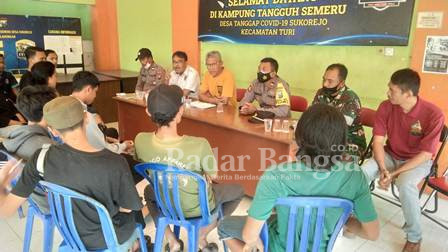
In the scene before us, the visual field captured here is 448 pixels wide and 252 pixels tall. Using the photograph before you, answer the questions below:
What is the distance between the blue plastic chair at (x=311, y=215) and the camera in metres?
1.16

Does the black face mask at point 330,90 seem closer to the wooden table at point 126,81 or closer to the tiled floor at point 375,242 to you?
the tiled floor at point 375,242

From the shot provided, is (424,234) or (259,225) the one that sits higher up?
(259,225)

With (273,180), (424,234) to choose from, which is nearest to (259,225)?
(273,180)

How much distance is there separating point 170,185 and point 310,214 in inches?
27.5

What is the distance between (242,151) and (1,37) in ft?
14.9

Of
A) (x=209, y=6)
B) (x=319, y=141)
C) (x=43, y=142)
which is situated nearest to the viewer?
(x=319, y=141)

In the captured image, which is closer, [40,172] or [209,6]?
[40,172]

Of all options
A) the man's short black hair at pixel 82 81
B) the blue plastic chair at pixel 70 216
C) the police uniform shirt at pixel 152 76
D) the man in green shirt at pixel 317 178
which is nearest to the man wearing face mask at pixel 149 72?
the police uniform shirt at pixel 152 76

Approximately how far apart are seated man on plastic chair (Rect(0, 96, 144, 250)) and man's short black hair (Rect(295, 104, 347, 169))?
2.46 feet

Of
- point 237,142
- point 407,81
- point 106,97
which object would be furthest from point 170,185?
point 106,97

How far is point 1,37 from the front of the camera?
5031mm

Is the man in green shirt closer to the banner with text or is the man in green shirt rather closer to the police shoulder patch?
the police shoulder patch

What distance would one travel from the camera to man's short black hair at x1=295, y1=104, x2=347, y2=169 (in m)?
1.16

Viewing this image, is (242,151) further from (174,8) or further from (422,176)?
(174,8)
